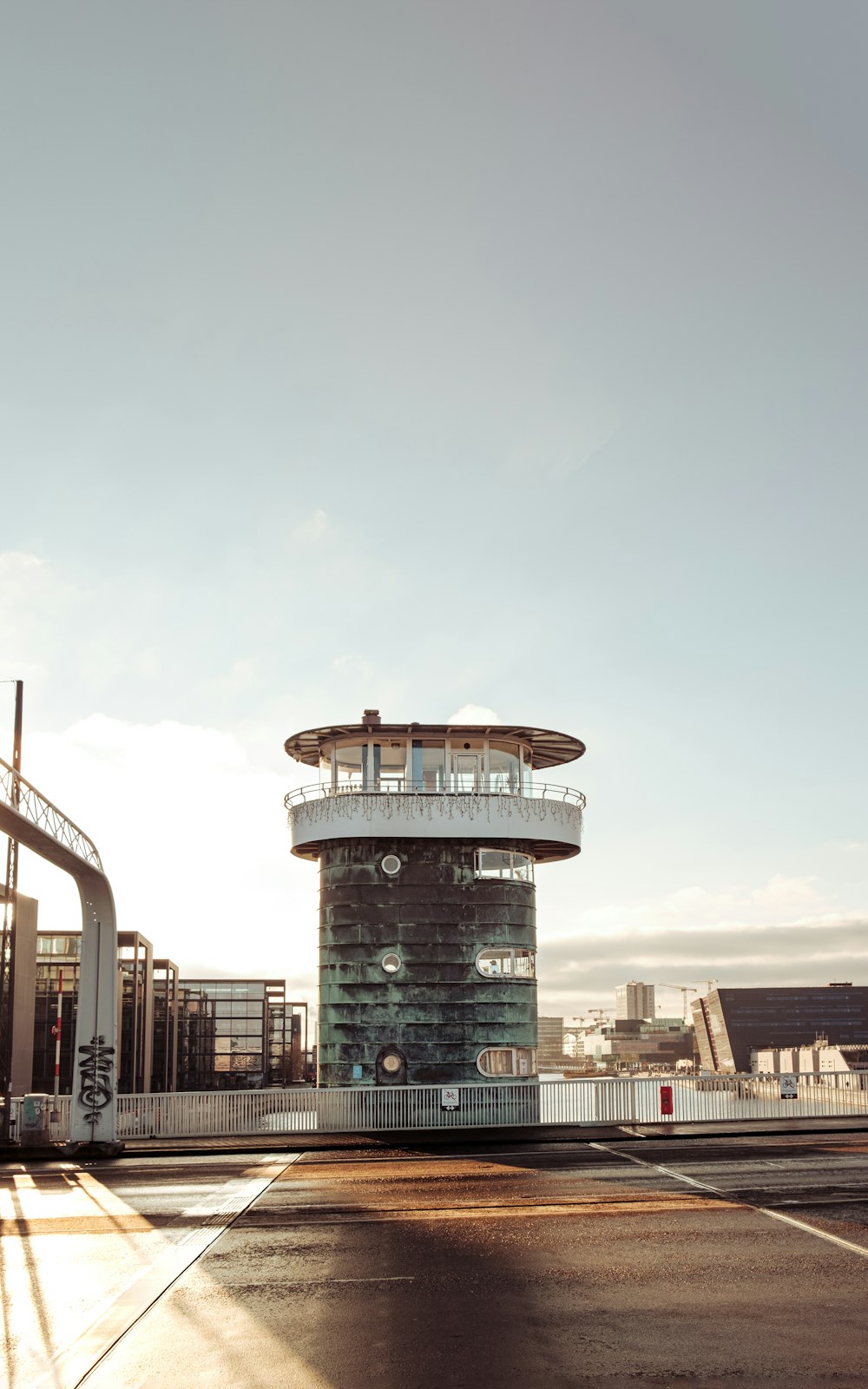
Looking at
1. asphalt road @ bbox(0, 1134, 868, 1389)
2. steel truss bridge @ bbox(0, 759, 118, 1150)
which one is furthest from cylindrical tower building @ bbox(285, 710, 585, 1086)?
asphalt road @ bbox(0, 1134, 868, 1389)

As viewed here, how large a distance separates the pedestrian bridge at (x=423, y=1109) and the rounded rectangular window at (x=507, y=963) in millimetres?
3213

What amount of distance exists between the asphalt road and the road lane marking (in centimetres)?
7

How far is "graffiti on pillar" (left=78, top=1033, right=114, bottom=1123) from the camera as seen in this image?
28.8 m

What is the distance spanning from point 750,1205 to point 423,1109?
1645cm

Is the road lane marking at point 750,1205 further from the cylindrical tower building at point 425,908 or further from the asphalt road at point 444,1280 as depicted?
the cylindrical tower building at point 425,908

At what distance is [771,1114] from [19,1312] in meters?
28.0

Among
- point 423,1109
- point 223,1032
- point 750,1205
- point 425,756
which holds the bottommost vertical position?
point 223,1032

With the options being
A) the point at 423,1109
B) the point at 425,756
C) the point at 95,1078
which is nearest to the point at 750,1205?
the point at 423,1109

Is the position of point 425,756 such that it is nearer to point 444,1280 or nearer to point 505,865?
point 505,865

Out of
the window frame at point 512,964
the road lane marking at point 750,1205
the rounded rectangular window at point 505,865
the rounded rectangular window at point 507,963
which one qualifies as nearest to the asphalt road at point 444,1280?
the road lane marking at point 750,1205

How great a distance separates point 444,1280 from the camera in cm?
1295

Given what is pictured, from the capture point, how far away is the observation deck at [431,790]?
35.6 metres

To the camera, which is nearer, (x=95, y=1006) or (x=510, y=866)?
(x=95, y=1006)

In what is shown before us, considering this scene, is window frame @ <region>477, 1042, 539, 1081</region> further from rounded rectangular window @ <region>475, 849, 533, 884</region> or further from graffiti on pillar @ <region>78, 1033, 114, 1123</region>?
graffiti on pillar @ <region>78, 1033, 114, 1123</region>
